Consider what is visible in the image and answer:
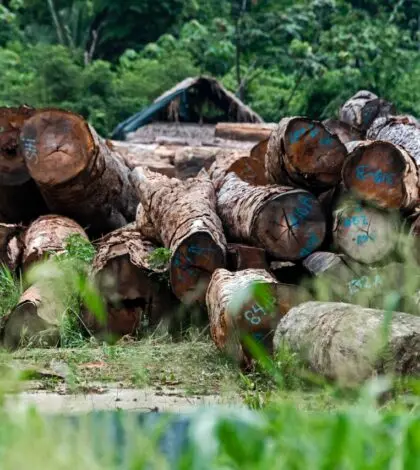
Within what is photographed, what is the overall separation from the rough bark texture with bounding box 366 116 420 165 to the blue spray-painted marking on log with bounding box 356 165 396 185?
0.99m

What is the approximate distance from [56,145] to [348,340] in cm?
421

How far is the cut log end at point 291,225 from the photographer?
696cm

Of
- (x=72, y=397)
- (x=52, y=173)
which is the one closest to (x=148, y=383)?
(x=72, y=397)

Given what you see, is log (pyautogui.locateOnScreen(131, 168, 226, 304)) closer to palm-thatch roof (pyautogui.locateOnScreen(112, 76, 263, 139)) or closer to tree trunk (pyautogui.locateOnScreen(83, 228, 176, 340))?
tree trunk (pyautogui.locateOnScreen(83, 228, 176, 340))

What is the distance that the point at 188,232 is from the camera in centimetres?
692

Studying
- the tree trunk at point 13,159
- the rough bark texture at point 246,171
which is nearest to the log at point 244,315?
the rough bark texture at point 246,171

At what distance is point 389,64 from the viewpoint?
862 inches

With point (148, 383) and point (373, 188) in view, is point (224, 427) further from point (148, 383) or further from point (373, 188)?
point (373, 188)

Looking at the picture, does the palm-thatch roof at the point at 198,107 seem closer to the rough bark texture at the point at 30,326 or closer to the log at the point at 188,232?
the log at the point at 188,232

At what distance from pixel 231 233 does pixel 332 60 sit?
16.0m

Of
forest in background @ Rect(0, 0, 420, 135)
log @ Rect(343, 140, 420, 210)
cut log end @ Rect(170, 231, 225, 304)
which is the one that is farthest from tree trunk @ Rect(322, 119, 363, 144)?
forest in background @ Rect(0, 0, 420, 135)

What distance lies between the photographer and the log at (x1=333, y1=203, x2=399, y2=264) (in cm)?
687

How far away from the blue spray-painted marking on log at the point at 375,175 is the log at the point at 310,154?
222 millimetres

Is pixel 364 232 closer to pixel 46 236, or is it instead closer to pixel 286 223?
pixel 286 223
